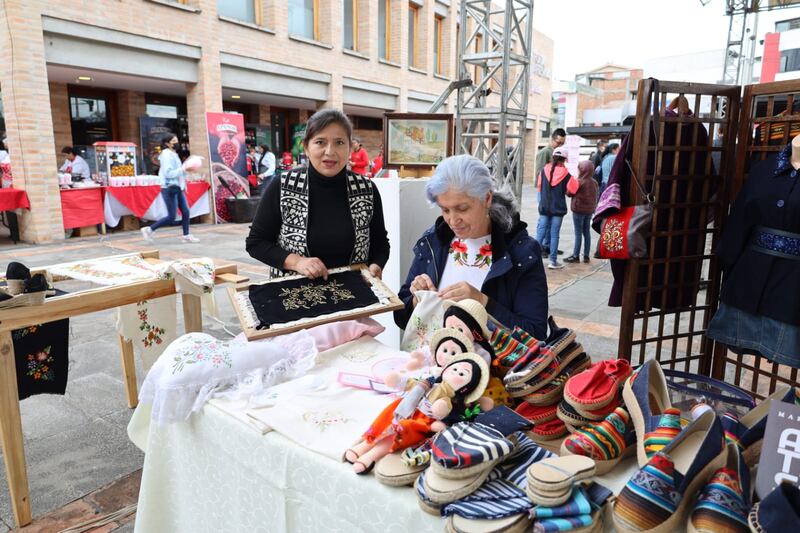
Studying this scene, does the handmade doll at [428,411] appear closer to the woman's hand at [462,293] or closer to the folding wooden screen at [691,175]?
the woman's hand at [462,293]

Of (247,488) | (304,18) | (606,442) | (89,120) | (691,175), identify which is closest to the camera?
(606,442)

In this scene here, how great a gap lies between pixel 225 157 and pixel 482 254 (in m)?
10.2

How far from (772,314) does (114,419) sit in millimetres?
3345

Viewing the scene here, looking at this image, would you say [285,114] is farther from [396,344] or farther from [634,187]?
[634,187]

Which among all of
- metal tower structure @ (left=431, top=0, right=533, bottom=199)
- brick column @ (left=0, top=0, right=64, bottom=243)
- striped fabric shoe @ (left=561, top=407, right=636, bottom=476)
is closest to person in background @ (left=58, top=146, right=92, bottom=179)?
brick column @ (left=0, top=0, right=64, bottom=243)

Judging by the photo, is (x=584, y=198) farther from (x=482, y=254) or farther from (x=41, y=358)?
(x=41, y=358)

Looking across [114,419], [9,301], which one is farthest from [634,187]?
[114,419]

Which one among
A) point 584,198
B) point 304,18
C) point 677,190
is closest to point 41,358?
point 677,190

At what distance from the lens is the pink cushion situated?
192 centimetres

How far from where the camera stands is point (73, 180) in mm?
9945

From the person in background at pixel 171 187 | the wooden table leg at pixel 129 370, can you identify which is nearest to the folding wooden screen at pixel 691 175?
the wooden table leg at pixel 129 370

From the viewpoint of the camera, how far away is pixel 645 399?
118 centimetres

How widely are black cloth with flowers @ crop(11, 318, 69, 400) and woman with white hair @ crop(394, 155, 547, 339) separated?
175 cm

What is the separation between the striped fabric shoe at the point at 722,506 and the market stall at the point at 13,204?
385 inches
